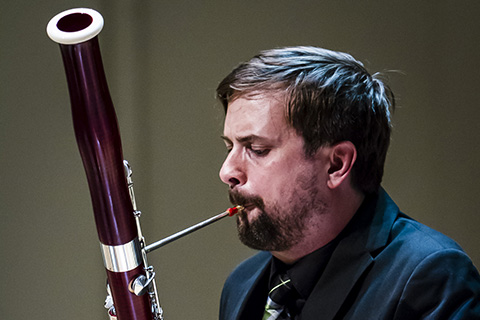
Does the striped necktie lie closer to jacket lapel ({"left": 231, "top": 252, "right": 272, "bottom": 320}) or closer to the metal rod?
jacket lapel ({"left": 231, "top": 252, "right": 272, "bottom": 320})

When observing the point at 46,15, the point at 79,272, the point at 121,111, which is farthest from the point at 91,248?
the point at 46,15

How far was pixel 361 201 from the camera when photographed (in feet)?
3.68

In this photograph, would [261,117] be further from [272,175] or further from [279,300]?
[279,300]

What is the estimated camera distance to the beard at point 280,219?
3.45 ft

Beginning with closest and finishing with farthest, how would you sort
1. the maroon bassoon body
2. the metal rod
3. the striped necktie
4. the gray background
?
the maroon bassoon body → the metal rod → the striped necktie → the gray background

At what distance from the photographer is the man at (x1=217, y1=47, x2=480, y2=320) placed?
3.34ft

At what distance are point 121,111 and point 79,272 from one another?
550mm

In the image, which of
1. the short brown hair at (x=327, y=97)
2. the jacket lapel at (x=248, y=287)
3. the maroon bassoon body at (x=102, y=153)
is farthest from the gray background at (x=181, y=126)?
the maroon bassoon body at (x=102, y=153)

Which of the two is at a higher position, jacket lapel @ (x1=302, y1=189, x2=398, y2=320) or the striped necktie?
jacket lapel @ (x1=302, y1=189, x2=398, y2=320)

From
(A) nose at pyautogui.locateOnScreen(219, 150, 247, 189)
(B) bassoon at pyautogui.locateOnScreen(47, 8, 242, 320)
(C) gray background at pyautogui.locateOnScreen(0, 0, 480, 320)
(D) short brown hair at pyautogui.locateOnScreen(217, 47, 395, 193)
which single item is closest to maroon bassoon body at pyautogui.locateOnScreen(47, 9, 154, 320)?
(B) bassoon at pyautogui.locateOnScreen(47, 8, 242, 320)

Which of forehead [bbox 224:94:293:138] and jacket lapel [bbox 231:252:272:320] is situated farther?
jacket lapel [bbox 231:252:272:320]

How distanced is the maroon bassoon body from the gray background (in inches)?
36.9

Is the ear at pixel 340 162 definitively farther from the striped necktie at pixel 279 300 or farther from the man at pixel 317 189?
the striped necktie at pixel 279 300

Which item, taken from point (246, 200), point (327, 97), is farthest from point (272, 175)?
point (327, 97)
